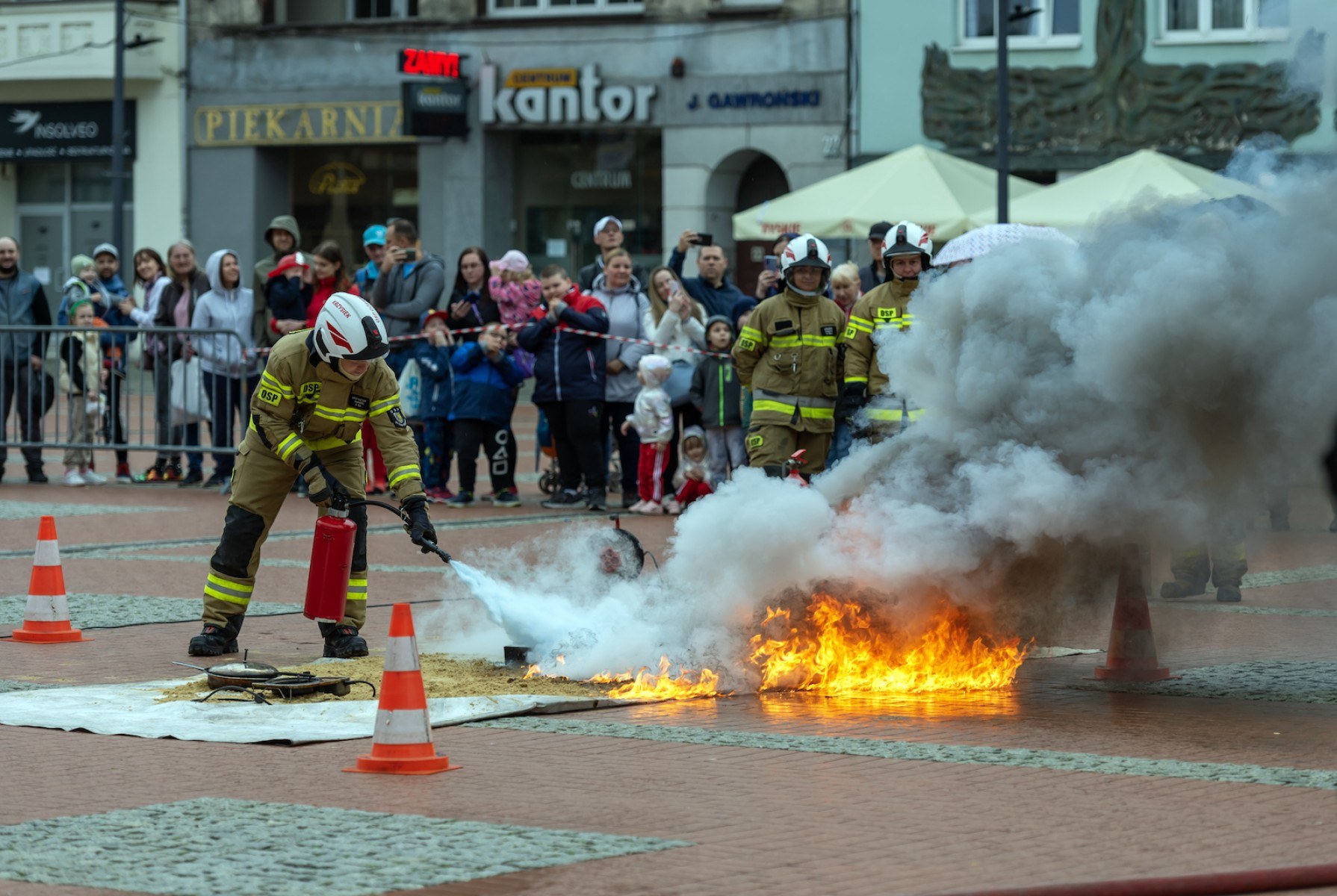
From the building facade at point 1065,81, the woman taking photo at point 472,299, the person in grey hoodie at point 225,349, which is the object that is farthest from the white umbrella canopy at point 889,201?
the person in grey hoodie at point 225,349

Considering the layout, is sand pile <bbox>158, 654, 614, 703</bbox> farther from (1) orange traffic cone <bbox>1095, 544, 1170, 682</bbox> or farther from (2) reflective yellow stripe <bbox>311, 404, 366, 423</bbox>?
(1) orange traffic cone <bbox>1095, 544, 1170, 682</bbox>

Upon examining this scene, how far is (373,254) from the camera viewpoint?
56.1 feet

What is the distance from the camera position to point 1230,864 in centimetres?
545

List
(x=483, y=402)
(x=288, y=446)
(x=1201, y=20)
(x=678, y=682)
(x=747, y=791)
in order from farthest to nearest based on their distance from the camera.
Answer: (x=1201, y=20) → (x=483, y=402) → (x=288, y=446) → (x=678, y=682) → (x=747, y=791)

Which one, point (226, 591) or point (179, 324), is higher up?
point (179, 324)

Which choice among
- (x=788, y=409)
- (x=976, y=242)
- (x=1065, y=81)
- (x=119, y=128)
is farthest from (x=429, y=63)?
(x=976, y=242)

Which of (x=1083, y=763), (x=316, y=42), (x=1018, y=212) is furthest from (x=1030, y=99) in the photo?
(x=1083, y=763)

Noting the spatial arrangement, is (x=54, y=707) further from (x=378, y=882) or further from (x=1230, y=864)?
(x=1230, y=864)

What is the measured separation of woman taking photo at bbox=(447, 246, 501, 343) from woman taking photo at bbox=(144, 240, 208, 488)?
9.09 ft

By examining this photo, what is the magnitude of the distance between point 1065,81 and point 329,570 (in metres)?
20.1

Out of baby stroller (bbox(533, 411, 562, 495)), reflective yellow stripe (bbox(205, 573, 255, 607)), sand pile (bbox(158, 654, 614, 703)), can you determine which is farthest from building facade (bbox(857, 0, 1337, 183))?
sand pile (bbox(158, 654, 614, 703))

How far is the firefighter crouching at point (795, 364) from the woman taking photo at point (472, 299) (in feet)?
16.0

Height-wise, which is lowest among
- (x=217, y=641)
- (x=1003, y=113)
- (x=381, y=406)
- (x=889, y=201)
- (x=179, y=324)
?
(x=217, y=641)

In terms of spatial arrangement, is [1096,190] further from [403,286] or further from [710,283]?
[403,286]
